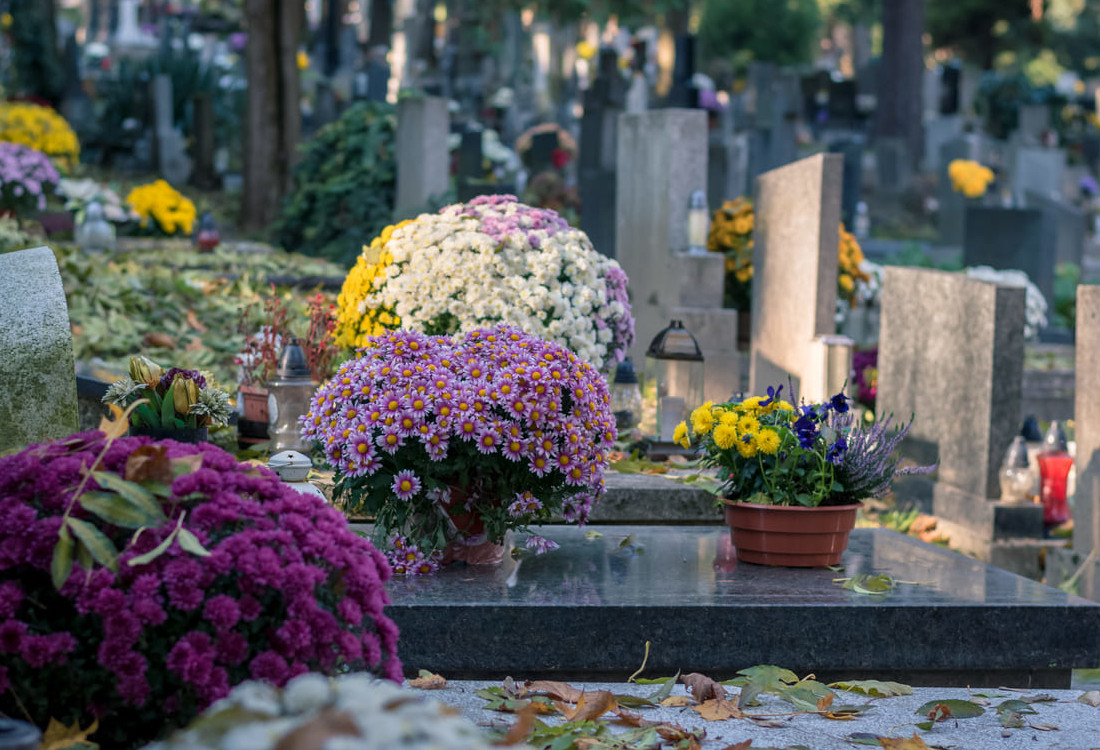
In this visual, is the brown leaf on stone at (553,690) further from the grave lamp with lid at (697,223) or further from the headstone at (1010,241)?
the headstone at (1010,241)

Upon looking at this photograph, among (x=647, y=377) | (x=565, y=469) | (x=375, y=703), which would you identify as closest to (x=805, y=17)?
(x=647, y=377)

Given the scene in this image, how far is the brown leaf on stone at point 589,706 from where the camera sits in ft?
10.4

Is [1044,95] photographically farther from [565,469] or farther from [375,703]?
[375,703]

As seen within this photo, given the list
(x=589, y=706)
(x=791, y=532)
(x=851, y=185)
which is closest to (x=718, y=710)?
(x=589, y=706)

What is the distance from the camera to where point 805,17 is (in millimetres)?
36938

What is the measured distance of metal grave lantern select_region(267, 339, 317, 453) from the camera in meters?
5.02

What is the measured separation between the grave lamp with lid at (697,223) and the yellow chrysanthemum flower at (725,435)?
4.80m

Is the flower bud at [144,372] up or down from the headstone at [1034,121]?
down

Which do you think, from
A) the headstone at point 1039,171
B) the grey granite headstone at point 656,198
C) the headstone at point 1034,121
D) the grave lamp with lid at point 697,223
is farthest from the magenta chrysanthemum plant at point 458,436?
the headstone at point 1034,121

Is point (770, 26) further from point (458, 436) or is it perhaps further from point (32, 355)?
point (32, 355)

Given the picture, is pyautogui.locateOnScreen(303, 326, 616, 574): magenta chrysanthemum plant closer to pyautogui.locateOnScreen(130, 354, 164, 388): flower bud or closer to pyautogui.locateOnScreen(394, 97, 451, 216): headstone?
pyautogui.locateOnScreen(130, 354, 164, 388): flower bud

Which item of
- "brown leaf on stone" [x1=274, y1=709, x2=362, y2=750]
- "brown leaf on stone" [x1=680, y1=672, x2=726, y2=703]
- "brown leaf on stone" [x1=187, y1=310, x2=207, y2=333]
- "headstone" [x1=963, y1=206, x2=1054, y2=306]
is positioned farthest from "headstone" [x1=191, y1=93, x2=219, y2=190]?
"brown leaf on stone" [x1=274, y1=709, x2=362, y2=750]

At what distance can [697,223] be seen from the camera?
888cm

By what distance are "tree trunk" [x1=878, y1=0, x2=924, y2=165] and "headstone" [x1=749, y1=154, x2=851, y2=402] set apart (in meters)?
17.7
